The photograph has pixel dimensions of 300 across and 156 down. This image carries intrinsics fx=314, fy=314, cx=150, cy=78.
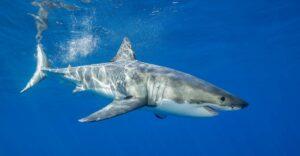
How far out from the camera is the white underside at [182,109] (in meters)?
5.31

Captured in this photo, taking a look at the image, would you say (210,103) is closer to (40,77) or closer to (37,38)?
(40,77)

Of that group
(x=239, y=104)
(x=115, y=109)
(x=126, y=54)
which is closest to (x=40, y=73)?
(x=126, y=54)

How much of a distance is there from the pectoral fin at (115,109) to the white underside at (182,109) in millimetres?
408

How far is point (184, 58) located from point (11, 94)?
73.9 feet

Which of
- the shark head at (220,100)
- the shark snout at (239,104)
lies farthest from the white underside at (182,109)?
the shark snout at (239,104)

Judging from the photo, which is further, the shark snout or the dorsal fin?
the dorsal fin

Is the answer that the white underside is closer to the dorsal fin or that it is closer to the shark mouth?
the shark mouth

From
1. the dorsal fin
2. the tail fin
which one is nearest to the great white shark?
the dorsal fin

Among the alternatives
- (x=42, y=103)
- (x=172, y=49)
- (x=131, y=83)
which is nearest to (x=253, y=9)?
(x=172, y=49)

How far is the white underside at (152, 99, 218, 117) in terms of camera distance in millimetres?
5307

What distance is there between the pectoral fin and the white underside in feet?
1.34

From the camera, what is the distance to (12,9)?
1540 centimetres

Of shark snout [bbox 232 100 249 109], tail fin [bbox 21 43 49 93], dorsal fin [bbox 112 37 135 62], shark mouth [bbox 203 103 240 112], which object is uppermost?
dorsal fin [bbox 112 37 135 62]

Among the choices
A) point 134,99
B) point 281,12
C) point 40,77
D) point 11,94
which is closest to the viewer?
point 134,99
